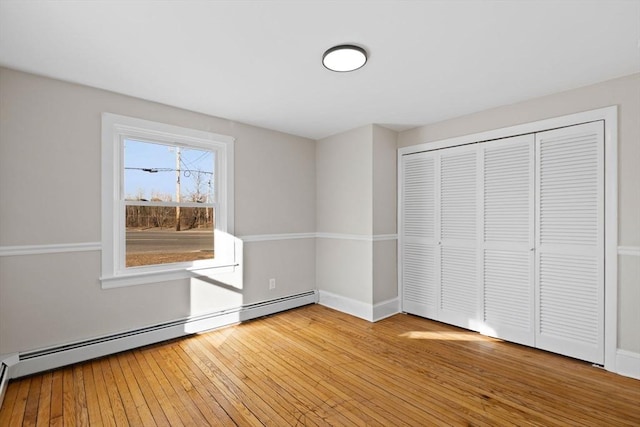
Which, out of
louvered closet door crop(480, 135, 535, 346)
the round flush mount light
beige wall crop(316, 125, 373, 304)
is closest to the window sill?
beige wall crop(316, 125, 373, 304)

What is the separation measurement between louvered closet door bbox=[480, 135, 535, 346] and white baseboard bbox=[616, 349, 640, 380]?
0.61 metres

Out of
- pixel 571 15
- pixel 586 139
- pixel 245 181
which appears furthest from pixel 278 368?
pixel 586 139

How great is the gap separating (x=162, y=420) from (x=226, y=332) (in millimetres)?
1429

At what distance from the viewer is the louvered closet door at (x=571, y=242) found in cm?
260

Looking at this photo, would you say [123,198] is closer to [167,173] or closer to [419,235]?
[167,173]

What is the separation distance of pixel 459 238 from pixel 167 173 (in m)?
3.35

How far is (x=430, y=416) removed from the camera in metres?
1.95

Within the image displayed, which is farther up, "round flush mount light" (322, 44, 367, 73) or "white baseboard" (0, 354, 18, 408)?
"round flush mount light" (322, 44, 367, 73)

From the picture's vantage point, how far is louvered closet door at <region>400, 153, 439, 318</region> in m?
3.75

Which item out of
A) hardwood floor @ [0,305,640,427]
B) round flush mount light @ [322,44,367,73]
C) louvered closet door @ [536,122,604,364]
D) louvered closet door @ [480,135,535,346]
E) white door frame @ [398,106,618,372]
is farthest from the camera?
louvered closet door @ [480,135,535,346]

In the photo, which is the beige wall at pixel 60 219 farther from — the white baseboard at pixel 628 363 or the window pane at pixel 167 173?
the white baseboard at pixel 628 363

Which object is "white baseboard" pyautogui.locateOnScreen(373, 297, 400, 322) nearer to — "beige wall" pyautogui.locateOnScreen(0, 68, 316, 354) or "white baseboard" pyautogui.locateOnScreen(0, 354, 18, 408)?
"beige wall" pyautogui.locateOnScreen(0, 68, 316, 354)

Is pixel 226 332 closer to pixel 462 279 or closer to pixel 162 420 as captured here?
pixel 162 420

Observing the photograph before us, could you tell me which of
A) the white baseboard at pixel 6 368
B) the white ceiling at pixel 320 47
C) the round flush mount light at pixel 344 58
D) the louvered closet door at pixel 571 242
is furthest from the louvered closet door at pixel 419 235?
the white baseboard at pixel 6 368
